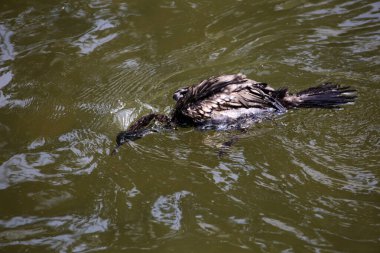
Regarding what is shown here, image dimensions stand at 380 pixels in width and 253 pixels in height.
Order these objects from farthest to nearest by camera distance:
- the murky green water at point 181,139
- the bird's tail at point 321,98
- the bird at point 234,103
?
1. the bird at point 234,103
2. the bird's tail at point 321,98
3. the murky green water at point 181,139

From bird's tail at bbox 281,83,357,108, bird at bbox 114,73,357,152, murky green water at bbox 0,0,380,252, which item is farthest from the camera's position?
bird at bbox 114,73,357,152

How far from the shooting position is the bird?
4426 millimetres

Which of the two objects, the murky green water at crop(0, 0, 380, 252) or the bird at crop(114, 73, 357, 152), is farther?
the bird at crop(114, 73, 357, 152)

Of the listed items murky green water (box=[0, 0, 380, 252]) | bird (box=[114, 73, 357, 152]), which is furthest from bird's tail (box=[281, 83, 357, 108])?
murky green water (box=[0, 0, 380, 252])

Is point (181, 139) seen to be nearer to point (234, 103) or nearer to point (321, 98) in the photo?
point (234, 103)

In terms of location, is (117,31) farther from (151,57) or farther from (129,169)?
(129,169)

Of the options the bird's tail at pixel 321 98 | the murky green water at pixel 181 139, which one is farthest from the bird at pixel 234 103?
the murky green water at pixel 181 139

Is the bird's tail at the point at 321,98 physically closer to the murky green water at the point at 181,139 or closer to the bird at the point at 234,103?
the bird at the point at 234,103

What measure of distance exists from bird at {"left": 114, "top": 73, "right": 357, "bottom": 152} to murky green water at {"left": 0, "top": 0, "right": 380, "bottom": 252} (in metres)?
0.15

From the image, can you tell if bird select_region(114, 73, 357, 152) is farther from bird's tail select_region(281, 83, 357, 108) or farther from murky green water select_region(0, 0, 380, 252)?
murky green water select_region(0, 0, 380, 252)

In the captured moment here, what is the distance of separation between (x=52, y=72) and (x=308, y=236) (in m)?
3.93

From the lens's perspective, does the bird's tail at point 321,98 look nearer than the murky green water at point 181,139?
No

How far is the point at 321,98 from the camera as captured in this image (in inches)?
172

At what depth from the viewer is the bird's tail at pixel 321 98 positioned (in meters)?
4.32
